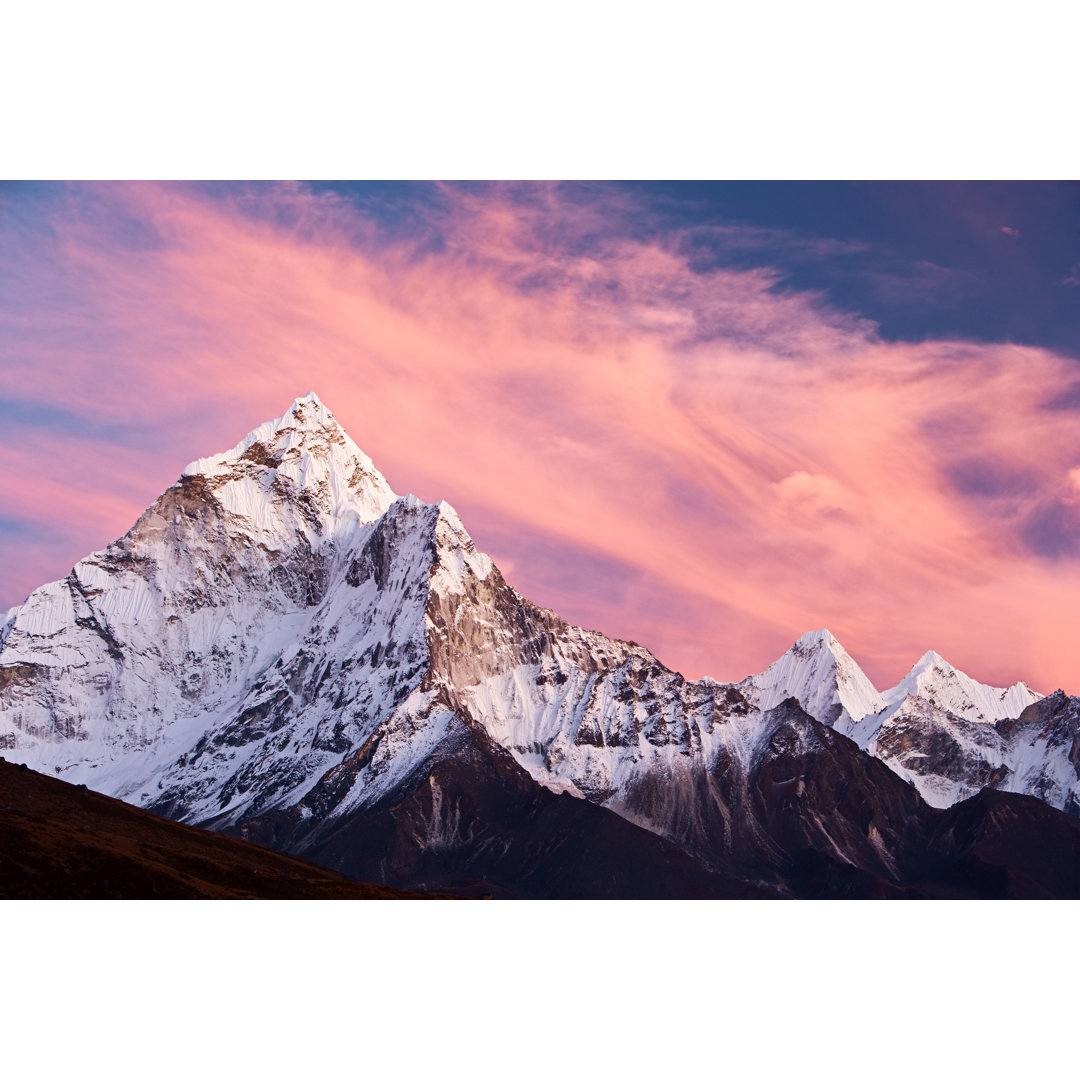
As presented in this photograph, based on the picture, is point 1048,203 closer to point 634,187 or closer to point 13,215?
point 634,187

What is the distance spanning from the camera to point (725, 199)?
19562cm

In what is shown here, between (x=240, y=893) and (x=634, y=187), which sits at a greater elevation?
(x=634, y=187)

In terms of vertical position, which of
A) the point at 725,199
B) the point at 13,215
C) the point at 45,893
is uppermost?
the point at 725,199

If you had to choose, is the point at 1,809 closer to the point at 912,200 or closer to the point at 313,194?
the point at 313,194
